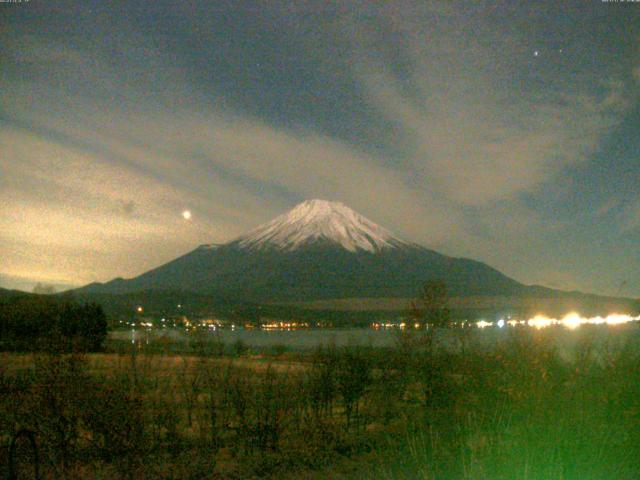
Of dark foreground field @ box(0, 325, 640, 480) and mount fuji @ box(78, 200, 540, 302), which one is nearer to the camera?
dark foreground field @ box(0, 325, 640, 480)

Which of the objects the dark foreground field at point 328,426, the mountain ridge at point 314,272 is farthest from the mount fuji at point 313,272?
the dark foreground field at point 328,426

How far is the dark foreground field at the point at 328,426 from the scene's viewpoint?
534 cm

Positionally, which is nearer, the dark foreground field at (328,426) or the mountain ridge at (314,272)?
the dark foreground field at (328,426)

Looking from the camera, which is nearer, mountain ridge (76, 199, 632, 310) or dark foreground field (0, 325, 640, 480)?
dark foreground field (0, 325, 640, 480)

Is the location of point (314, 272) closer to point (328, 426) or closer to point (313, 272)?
point (313, 272)

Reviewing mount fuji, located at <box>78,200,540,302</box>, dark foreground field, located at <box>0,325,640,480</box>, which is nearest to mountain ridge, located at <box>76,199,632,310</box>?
mount fuji, located at <box>78,200,540,302</box>

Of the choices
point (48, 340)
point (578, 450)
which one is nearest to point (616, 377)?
point (578, 450)

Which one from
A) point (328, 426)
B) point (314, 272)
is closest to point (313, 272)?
point (314, 272)

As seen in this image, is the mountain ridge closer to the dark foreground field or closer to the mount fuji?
the mount fuji

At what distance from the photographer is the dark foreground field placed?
534 centimetres

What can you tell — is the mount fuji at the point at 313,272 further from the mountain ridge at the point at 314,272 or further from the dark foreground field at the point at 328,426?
the dark foreground field at the point at 328,426

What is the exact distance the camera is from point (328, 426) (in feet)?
33.6

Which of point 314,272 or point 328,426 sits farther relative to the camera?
point 314,272

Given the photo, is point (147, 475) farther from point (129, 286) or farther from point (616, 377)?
point (129, 286)
